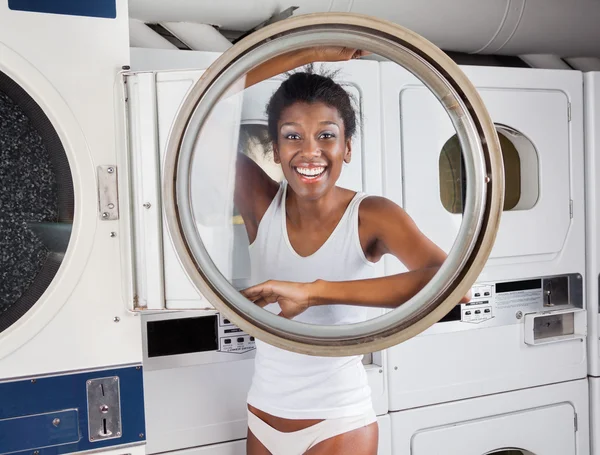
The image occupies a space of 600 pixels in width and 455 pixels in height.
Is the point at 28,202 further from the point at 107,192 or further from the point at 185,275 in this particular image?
the point at 185,275

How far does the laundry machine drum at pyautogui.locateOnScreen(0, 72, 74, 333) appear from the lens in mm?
1732

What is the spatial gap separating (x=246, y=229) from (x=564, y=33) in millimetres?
2177

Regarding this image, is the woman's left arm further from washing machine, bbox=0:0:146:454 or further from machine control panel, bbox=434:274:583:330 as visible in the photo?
machine control panel, bbox=434:274:583:330

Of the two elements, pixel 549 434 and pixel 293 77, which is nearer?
pixel 293 77

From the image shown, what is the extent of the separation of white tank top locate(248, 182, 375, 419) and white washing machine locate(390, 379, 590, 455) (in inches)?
21.1

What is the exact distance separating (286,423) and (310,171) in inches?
35.4

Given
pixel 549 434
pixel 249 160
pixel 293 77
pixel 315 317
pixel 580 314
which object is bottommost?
pixel 549 434

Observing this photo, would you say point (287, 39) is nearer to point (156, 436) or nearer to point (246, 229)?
point (246, 229)

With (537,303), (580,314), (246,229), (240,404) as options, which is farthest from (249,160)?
(580,314)

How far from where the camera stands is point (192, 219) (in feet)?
5.05

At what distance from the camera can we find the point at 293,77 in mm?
1601

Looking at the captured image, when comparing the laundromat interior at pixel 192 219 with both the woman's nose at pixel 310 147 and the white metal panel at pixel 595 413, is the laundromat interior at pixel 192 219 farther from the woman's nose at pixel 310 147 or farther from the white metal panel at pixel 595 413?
the white metal panel at pixel 595 413

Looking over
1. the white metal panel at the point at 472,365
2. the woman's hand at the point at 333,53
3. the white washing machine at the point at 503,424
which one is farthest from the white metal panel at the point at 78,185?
the white washing machine at the point at 503,424

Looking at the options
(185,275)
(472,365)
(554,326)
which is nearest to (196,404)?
(185,275)
